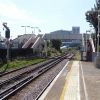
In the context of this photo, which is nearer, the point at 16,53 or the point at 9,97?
the point at 9,97

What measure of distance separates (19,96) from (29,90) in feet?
9.35

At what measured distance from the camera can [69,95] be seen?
1998cm

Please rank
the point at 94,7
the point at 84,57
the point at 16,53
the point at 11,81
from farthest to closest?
1. the point at 94,7
2. the point at 84,57
3. the point at 16,53
4. the point at 11,81

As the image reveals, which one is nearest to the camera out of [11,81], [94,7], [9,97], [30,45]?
[9,97]

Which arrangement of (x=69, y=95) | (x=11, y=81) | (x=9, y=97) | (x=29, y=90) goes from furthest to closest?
(x=11, y=81)
(x=29, y=90)
(x=69, y=95)
(x=9, y=97)

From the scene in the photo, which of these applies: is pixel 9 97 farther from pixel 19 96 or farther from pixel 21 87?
pixel 21 87

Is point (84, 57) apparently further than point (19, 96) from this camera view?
Yes

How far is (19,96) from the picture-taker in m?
19.5

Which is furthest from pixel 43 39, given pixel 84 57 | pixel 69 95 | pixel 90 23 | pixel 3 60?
pixel 69 95

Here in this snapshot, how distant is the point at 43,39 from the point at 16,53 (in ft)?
142

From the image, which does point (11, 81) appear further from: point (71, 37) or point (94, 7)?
point (71, 37)

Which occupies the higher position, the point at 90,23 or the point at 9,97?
the point at 90,23

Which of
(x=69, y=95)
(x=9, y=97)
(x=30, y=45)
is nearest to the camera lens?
(x=9, y=97)

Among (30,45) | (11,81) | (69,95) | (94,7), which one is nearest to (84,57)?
(94,7)
